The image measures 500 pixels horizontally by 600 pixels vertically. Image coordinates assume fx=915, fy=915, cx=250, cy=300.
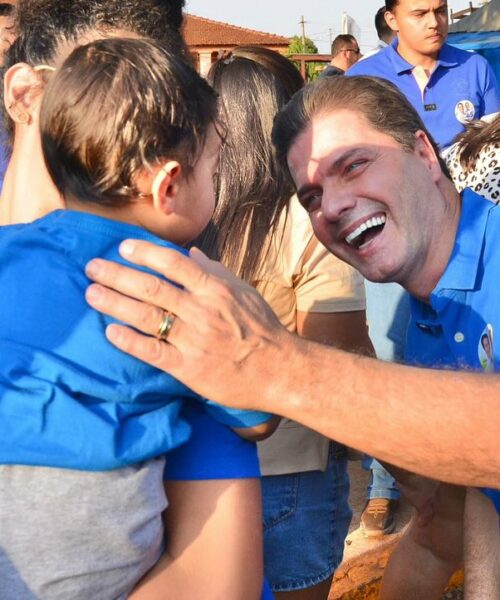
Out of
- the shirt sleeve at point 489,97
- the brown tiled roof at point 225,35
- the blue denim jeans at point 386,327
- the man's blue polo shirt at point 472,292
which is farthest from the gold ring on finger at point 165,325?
the brown tiled roof at point 225,35

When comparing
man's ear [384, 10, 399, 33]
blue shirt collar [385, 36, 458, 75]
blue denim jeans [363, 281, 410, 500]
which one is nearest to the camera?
blue denim jeans [363, 281, 410, 500]

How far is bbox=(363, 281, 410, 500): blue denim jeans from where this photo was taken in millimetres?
4793

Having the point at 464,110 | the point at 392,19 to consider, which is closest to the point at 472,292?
the point at 464,110

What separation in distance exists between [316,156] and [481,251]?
2.08 ft

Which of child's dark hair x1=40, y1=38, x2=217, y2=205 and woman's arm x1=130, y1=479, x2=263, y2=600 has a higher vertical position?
child's dark hair x1=40, y1=38, x2=217, y2=205

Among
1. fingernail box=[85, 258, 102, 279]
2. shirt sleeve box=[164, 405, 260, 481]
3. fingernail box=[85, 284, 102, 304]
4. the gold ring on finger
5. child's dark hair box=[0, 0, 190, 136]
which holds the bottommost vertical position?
shirt sleeve box=[164, 405, 260, 481]

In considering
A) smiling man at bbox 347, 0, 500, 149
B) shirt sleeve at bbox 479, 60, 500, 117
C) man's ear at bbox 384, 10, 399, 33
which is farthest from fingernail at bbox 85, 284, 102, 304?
man's ear at bbox 384, 10, 399, 33

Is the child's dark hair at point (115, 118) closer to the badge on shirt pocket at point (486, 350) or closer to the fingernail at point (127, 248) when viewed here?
the fingernail at point (127, 248)

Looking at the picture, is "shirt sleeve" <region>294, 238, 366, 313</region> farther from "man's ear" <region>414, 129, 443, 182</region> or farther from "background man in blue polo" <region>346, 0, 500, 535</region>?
"background man in blue polo" <region>346, 0, 500, 535</region>

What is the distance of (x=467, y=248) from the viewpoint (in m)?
2.61

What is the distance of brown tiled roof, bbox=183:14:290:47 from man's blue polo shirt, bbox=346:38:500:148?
47.5 metres

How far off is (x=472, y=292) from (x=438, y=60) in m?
3.77

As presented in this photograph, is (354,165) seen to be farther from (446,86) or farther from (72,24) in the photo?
(446,86)

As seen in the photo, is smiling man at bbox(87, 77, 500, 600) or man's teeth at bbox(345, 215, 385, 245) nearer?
smiling man at bbox(87, 77, 500, 600)
